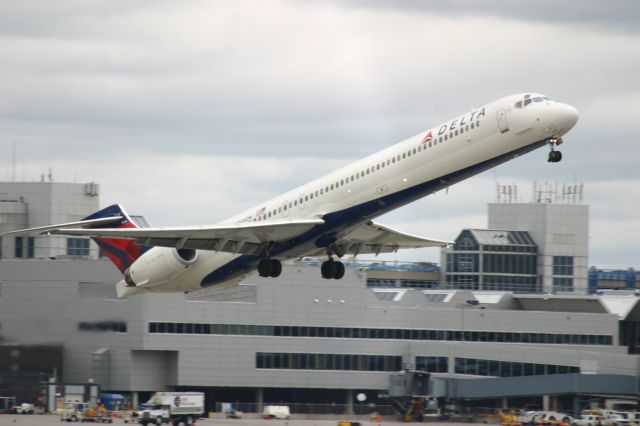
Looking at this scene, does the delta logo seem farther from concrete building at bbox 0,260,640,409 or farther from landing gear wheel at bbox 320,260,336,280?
concrete building at bbox 0,260,640,409

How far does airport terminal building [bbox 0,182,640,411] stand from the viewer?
2992 inches

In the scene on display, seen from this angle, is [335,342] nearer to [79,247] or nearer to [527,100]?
[527,100]

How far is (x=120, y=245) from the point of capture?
5906 centimetres

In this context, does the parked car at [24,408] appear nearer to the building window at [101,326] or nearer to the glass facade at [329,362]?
the building window at [101,326]

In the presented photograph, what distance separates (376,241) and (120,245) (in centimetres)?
1248

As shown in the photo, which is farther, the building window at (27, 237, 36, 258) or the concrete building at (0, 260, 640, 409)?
the building window at (27, 237, 36, 258)

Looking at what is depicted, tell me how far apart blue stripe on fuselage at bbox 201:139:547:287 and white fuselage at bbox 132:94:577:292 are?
0.12 feet

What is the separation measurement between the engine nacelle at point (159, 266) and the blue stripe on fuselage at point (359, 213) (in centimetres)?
199

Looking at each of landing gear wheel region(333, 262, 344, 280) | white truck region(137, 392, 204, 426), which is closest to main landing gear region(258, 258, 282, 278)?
landing gear wheel region(333, 262, 344, 280)

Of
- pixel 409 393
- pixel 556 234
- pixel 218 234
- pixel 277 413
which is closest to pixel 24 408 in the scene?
pixel 277 413

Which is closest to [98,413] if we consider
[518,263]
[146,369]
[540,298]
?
[146,369]

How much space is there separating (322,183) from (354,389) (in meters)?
35.8

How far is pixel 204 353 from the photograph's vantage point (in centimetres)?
8088

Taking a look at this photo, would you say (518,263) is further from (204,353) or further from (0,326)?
(0,326)
